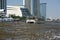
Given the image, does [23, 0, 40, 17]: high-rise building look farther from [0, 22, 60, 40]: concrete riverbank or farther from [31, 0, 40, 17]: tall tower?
[0, 22, 60, 40]: concrete riverbank

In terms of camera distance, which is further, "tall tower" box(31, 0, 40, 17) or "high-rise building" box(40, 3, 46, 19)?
"tall tower" box(31, 0, 40, 17)

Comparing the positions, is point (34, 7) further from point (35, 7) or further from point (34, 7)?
point (35, 7)

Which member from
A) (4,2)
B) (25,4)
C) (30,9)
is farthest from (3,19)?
(25,4)

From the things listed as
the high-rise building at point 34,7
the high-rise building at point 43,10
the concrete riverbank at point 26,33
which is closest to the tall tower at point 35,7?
the high-rise building at point 34,7

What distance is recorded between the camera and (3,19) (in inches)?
2222

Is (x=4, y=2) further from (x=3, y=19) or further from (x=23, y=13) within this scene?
(x=3, y=19)

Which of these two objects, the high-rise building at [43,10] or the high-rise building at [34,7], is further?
the high-rise building at [34,7]

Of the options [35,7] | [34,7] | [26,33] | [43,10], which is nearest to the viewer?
[26,33]

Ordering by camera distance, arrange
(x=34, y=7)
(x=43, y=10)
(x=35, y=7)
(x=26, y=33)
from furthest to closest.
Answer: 1. (x=34, y=7)
2. (x=35, y=7)
3. (x=43, y=10)
4. (x=26, y=33)

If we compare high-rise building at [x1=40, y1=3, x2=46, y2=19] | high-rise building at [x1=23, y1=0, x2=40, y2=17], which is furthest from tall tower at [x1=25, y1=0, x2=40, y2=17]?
high-rise building at [x1=40, y1=3, x2=46, y2=19]

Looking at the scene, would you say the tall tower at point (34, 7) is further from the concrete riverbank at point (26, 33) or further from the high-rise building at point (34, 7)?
the concrete riverbank at point (26, 33)

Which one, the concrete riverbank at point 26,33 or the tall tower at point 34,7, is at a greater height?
the tall tower at point 34,7

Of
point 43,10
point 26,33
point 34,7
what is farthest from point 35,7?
point 26,33

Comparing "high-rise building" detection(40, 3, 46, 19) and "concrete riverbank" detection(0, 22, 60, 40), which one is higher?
"high-rise building" detection(40, 3, 46, 19)
